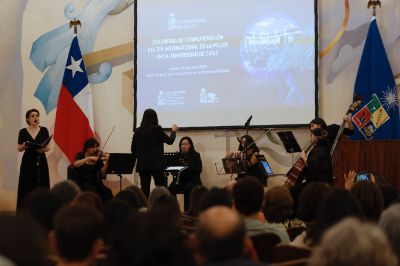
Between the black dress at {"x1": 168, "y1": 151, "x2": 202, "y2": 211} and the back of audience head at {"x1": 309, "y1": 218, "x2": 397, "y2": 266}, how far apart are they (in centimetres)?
656

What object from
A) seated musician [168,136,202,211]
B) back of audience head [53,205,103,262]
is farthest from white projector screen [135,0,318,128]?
back of audience head [53,205,103,262]

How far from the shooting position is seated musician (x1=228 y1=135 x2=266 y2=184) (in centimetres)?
782

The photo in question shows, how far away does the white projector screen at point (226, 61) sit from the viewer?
27.4 ft

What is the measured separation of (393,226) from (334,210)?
0.43 meters

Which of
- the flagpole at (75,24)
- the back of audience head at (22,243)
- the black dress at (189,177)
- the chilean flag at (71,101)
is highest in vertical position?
the flagpole at (75,24)

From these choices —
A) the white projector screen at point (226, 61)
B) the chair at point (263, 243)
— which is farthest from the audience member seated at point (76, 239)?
the white projector screen at point (226, 61)

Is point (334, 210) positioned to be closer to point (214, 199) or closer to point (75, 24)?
point (214, 199)

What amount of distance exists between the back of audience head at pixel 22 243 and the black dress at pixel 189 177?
6633 mm

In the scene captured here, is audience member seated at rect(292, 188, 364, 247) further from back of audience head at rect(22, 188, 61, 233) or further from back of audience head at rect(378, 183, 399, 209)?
back of audience head at rect(378, 183, 399, 209)

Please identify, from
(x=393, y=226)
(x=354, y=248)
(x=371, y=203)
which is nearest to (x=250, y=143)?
(x=371, y=203)

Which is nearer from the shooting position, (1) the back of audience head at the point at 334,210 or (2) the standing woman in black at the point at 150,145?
(1) the back of audience head at the point at 334,210

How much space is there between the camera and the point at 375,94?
7754 millimetres

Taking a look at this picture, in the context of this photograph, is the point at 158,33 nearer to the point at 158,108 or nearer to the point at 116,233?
the point at 158,108

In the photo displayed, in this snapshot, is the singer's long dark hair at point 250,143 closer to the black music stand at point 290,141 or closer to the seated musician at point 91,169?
the black music stand at point 290,141
